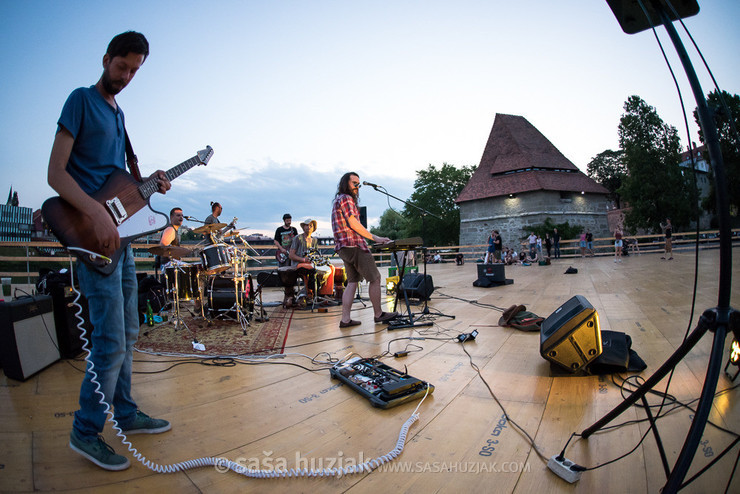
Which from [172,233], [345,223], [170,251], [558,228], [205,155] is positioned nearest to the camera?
[205,155]

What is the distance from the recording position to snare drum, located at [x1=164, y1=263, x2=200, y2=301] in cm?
453

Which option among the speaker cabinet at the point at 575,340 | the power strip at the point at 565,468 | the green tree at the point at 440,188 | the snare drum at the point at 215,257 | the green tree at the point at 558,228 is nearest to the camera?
the power strip at the point at 565,468

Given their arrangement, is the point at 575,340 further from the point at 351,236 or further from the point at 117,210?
the point at 117,210

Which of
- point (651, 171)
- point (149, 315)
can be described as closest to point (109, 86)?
point (149, 315)

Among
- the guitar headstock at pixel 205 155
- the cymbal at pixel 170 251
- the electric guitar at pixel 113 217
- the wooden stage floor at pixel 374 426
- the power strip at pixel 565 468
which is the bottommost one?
the wooden stage floor at pixel 374 426

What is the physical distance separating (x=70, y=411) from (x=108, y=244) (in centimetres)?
126

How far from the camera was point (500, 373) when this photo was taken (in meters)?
2.23

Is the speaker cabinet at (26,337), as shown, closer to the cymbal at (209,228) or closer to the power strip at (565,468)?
the cymbal at (209,228)

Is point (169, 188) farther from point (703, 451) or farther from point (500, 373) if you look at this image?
point (703, 451)

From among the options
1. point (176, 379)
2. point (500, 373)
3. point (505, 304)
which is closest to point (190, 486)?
point (176, 379)

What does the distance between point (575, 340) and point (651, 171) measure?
110 ft

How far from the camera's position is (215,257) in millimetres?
4090

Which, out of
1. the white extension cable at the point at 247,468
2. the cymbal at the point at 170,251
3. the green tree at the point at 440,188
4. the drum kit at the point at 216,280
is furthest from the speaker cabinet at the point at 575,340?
the green tree at the point at 440,188

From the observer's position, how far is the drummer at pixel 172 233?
14.1ft
